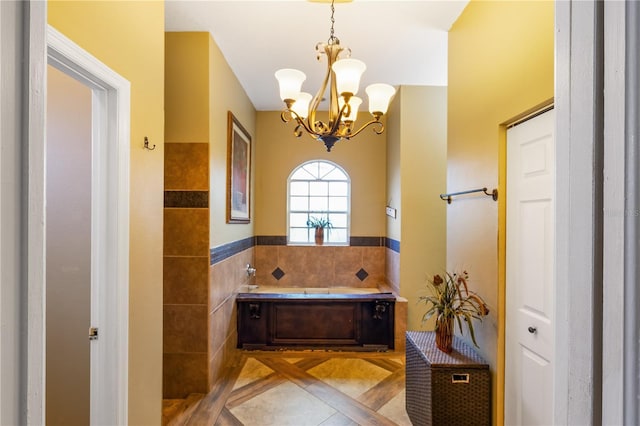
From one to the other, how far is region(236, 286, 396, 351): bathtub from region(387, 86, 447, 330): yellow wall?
0.38 metres

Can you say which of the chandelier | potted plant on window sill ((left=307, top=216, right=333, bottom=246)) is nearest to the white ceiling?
the chandelier

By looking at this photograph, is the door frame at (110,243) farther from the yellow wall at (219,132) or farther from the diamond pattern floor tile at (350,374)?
the diamond pattern floor tile at (350,374)

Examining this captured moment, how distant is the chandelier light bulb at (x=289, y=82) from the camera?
2.08 m

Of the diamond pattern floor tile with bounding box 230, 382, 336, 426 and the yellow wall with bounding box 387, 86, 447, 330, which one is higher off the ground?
the yellow wall with bounding box 387, 86, 447, 330

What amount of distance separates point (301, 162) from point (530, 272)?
362 cm

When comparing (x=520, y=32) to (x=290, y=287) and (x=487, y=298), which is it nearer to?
(x=487, y=298)

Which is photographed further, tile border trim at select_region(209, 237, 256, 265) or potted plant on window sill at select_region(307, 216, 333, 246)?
potted plant on window sill at select_region(307, 216, 333, 246)

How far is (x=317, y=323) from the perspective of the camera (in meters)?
3.73

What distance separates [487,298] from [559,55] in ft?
5.78

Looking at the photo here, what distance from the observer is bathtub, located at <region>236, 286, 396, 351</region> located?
12.1ft

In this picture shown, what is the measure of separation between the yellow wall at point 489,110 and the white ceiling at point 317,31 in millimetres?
341

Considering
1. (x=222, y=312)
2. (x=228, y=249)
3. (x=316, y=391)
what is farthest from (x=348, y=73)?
(x=316, y=391)

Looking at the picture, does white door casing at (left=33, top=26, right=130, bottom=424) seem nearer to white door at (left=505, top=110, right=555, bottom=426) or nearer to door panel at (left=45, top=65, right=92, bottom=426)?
door panel at (left=45, top=65, right=92, bottom=426)

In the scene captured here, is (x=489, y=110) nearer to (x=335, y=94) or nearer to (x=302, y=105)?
(x=335, y=94)
